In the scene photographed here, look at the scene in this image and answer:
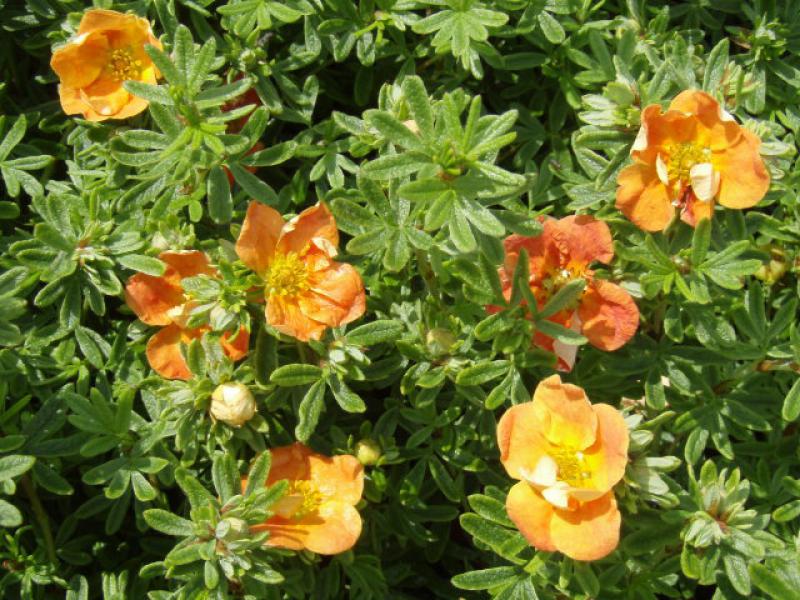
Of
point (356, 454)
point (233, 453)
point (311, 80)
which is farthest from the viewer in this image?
point (311, 80)

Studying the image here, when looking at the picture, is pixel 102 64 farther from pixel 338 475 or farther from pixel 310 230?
pixel 338 475

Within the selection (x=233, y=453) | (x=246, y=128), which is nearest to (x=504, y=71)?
(x=246, y=128)

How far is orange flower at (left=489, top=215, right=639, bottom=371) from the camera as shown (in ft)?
8.68

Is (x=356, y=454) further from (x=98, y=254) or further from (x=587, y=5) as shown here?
(x=587, y=5)

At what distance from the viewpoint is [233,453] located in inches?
102

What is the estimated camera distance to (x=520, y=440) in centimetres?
241

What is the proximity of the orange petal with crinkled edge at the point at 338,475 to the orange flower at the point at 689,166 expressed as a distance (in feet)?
3.29

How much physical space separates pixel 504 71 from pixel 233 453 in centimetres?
177

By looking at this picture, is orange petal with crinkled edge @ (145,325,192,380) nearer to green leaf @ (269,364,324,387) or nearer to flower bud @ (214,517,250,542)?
green leaf @ (269,364,324,387)

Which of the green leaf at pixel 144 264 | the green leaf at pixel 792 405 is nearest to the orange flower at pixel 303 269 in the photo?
the green leaf at pixel 144 264

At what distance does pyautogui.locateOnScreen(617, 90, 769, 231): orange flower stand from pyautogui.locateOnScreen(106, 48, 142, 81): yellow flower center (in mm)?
1535

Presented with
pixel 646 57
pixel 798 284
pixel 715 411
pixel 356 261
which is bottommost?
pixel 715 411

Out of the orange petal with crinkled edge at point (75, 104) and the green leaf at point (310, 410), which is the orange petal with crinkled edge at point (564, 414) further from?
the orange petal with crinkled edge at point (75, 104)

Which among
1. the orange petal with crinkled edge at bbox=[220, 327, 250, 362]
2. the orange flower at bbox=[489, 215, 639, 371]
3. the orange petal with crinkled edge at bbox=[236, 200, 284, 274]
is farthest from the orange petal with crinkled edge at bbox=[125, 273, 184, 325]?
the orange flower at bbox=[489, 215, 639, 371]
